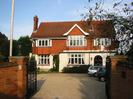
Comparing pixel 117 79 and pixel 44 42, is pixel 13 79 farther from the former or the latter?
pixel 44 42

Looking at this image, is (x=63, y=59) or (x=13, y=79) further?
(x=63, y=59)

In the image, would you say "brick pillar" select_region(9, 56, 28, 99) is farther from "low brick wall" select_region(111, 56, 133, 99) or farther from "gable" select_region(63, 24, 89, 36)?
"gable" select_region(63, 24, 89, 36)

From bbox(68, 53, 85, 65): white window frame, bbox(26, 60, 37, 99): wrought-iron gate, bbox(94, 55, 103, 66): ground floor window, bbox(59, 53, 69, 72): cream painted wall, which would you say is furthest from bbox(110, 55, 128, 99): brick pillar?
bbox(94, 55, 103, 66): ground floor window

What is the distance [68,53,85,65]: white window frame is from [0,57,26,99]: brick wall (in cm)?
3675

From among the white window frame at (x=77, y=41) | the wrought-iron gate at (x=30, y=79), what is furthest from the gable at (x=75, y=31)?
the wrought-iron gate at (x=30, y=79)

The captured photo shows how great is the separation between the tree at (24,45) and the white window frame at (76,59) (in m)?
29.1

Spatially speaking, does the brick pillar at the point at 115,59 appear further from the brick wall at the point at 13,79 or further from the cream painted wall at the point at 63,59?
the cream painted wall at the point at 63,59

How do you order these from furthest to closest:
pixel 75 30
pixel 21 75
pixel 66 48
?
1. pixel 66 48
2. pixel 75 30
3. pixel 21 75

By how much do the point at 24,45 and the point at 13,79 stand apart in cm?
7052

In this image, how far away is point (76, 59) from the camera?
183 feet

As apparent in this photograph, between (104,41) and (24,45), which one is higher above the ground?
(24,45)

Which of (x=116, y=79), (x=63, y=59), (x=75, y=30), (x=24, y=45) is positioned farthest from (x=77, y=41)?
(x=116, y=79)

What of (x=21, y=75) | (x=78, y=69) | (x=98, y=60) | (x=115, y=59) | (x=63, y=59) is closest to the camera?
(x=115, y=59)

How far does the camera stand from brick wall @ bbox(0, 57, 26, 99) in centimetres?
1522
